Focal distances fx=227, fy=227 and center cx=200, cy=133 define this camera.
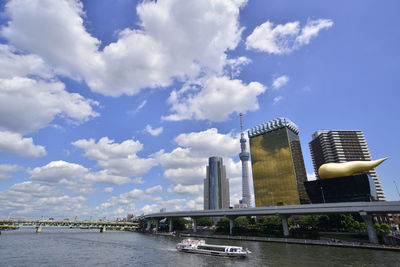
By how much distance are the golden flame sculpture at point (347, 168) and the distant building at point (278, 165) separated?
68.1m

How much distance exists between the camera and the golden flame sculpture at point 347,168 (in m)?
90.4

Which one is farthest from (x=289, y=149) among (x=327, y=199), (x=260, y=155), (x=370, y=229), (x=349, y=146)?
(x=370, y=229)

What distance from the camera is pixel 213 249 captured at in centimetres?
5684

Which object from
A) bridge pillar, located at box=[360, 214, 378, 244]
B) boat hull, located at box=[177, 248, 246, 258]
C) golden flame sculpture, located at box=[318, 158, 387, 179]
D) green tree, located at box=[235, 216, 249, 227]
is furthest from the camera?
green tree, located at box=[235, 216, 249, 227]

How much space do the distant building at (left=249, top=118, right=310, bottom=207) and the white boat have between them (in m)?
114

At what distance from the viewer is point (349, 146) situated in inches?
7426

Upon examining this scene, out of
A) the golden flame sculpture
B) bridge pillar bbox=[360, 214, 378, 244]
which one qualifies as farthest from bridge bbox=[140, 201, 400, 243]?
the golden flame sculpture

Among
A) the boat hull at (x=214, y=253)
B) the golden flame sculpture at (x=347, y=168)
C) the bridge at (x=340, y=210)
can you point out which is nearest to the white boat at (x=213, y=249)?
the boat hull at (x=214, y=253)

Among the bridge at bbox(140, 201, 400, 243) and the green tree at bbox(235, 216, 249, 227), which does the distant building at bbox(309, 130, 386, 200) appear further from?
the bridge at bbox(140, 201, 400, 243)

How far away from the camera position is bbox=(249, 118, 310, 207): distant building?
164875 millimetres

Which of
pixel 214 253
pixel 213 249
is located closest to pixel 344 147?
pixel 213 249

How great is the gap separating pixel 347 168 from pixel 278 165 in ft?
268

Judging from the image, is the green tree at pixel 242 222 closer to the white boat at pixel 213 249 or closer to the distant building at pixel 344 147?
the white boat at pixel 213 249

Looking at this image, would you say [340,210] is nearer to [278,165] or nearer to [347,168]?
[347,168]
